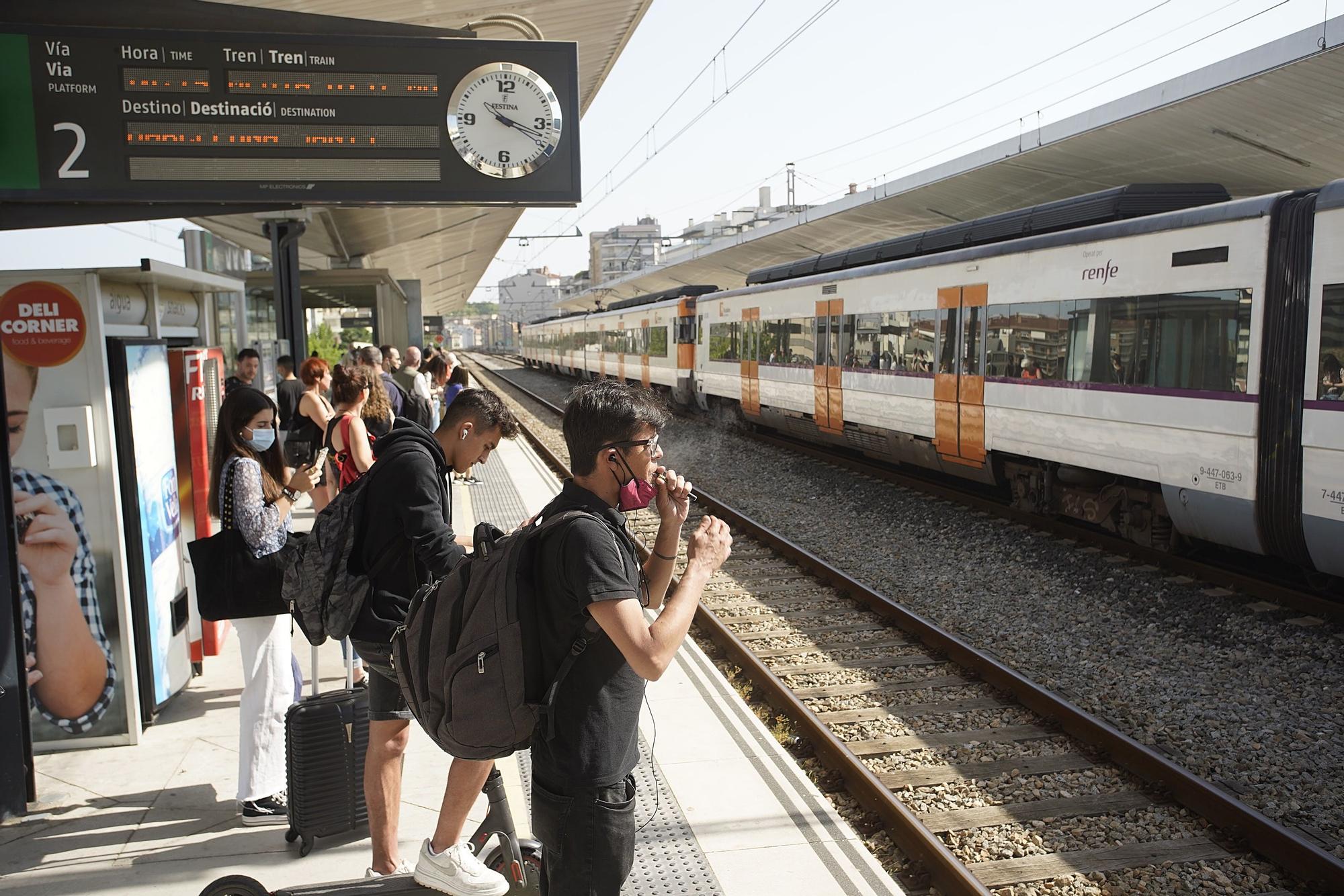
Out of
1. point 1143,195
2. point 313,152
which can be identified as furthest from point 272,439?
point 1143,195

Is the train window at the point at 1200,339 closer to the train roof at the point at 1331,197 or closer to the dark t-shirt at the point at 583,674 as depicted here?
the train roof at the point at 1331,197

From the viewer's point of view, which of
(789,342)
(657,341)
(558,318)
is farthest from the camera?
(558,318)

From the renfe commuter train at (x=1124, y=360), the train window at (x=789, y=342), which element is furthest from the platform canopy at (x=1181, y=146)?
the train window at (x=789, y=342)

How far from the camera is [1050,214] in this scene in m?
10.6

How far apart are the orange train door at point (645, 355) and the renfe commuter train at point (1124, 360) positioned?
13.3 meters

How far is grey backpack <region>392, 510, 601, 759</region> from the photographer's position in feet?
8.39

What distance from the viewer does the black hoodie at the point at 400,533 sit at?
11.0 feet

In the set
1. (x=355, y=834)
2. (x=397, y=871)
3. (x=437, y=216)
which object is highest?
(x=437, y=216)

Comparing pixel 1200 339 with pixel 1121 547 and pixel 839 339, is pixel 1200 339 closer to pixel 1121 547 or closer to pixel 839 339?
pixel 1121 547

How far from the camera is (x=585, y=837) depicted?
2584 mm

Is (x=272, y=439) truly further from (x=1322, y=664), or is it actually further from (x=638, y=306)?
(x=638, y=306)

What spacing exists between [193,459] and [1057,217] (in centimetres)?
810

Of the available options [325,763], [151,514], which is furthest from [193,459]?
[325,763]

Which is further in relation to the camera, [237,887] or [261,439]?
[261,439]
